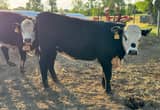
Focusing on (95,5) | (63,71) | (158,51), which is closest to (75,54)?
(63,71)

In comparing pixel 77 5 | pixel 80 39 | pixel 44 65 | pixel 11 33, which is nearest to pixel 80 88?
pixel 44 65

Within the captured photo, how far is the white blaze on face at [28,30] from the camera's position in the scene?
7.14 metres

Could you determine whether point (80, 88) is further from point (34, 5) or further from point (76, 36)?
point (34, 5)

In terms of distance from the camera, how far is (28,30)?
7.16 metres

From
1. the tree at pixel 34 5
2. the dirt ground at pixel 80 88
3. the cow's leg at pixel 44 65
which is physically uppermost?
the tree at pixel 34 5

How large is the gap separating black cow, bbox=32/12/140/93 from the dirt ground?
0.40 metres

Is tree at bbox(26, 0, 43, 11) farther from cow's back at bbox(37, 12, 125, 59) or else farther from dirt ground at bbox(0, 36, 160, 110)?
cow's back at bbox(37, 12, 125, 59)

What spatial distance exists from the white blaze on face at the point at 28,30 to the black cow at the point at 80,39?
0.51 meters

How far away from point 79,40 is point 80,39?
0.09 ft

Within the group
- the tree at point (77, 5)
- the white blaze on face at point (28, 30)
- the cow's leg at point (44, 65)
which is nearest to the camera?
the cow's leg at point (44, 65)

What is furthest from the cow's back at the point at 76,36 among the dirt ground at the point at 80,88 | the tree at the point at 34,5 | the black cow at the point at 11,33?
Result: the tree at the point at 34,5

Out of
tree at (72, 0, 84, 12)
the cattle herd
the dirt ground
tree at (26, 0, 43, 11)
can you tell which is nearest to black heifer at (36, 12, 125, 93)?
the cattle herd

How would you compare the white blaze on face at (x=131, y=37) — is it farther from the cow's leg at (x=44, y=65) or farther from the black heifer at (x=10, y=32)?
the black heifer at (x=10, y=32)

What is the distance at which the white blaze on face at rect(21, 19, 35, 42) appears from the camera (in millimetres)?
7137
